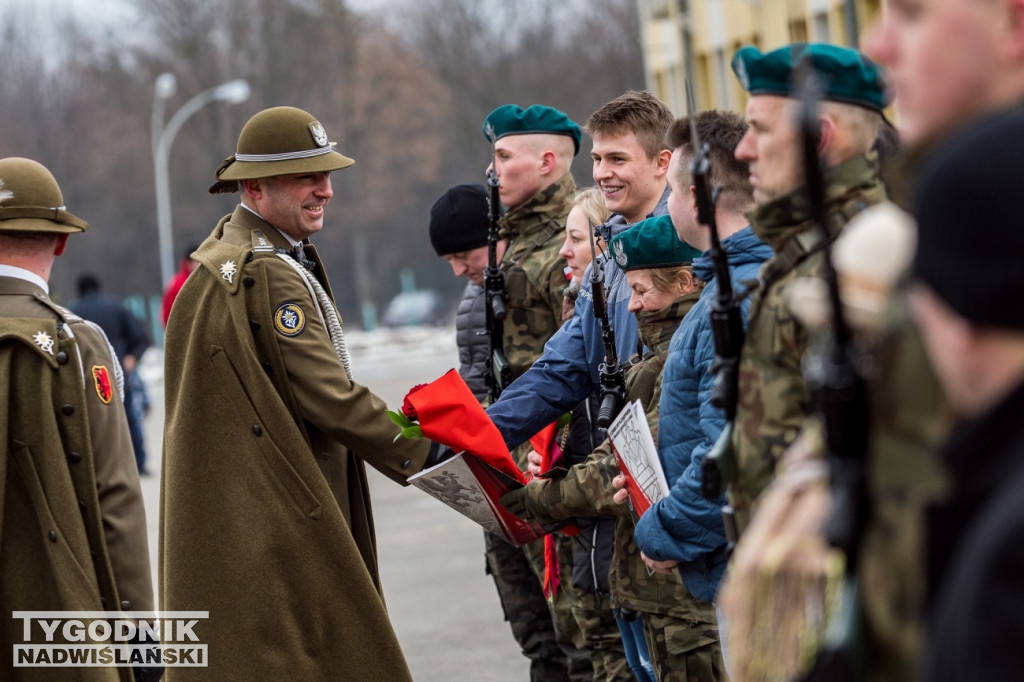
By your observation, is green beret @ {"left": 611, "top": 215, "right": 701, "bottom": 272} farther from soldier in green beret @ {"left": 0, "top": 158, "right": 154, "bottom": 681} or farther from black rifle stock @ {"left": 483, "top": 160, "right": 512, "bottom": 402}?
soldier in green beret @ {"left": 0, "top": 158, "right": 154, "bottom": 681}

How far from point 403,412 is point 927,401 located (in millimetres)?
3310

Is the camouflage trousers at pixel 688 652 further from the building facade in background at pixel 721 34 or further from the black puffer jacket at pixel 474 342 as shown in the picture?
the building facade in background at pixel 721 34

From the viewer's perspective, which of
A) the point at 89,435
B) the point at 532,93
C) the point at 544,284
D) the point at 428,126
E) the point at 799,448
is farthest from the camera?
the point at 428,126

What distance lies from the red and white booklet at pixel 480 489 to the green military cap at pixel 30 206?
148 centimetres

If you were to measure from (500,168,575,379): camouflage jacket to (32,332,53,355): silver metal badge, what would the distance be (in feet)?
6.68

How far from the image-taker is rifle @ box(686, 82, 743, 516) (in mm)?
2932

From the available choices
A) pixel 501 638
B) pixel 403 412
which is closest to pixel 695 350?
pixel 403 412

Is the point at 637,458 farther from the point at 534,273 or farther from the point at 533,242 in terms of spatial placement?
the point at 533,242

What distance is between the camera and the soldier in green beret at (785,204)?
283cm

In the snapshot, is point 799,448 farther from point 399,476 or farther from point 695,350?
point 399,476

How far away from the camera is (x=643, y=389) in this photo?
14.5 feet

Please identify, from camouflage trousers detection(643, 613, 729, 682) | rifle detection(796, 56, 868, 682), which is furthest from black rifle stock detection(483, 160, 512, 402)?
rifle detection(796, 56, 868, 682)

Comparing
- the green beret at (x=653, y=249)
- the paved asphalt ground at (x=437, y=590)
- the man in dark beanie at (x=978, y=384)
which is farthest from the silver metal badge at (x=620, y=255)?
the paved asphalt ground at (x=437, y=590)

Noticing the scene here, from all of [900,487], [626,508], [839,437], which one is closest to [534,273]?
[626,508]
